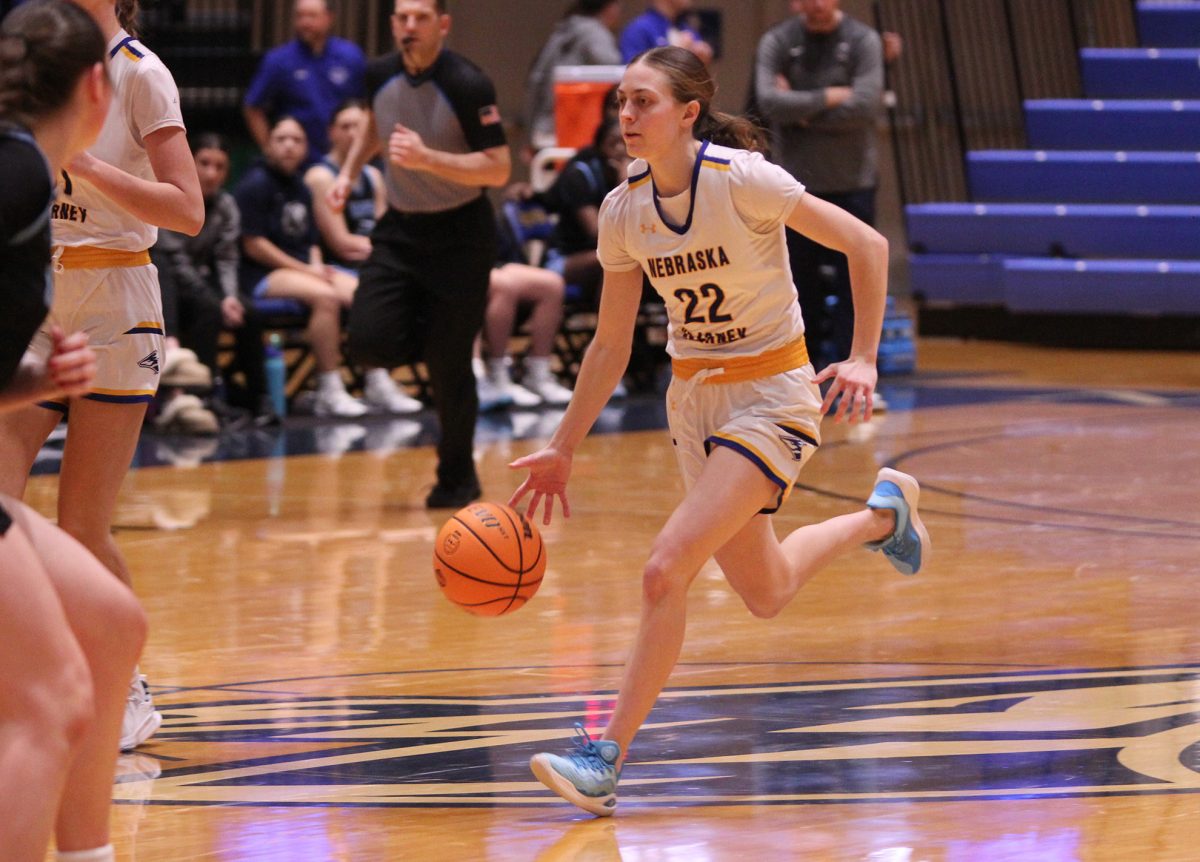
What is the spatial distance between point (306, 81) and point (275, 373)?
257 centimetres

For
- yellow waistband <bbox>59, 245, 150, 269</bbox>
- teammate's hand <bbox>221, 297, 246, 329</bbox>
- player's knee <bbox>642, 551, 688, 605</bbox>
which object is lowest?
teammate's hand <bbox>221, 297, 246, 329</bbox>

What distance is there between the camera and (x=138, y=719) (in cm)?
488

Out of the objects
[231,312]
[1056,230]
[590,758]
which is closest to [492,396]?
[231,312]

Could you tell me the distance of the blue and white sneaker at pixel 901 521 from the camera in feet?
18.6

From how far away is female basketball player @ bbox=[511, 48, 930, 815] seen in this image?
4648mm

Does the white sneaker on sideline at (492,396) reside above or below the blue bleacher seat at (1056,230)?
above

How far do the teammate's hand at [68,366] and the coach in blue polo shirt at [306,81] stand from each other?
1009 cm

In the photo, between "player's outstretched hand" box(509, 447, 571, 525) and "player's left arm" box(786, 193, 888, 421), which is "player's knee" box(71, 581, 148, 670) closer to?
"player's outstretched hand" box(509, 447, 571, 525)

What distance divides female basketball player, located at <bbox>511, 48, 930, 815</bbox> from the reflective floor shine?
0.60m

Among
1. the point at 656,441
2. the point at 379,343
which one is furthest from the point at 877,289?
the point at 656,441

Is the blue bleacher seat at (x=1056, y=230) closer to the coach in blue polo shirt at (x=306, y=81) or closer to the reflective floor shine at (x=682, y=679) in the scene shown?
the coach in blue polo shirt at (x=306, y=81)

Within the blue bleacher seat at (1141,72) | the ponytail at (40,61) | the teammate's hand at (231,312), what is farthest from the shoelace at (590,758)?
the blue bleacher seat at (1141,72)

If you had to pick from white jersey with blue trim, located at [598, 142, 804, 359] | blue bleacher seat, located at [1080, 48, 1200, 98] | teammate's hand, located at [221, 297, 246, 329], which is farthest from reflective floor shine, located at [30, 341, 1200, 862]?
blue bleacher seat, located at [1080, 48, 1200, 98]

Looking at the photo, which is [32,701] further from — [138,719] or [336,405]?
[336,405]
